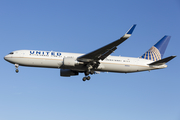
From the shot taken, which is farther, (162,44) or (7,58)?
(162,44)

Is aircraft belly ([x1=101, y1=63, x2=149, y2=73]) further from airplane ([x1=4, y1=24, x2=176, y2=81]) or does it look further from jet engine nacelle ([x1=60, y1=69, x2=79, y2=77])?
jet engine nacelle ([x1=60, y1=69, x2=79, y2=77])

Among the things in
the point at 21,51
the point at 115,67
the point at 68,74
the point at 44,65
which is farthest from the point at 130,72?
the point at 21,51

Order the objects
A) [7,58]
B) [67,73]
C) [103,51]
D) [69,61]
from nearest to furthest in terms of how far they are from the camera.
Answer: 1. [103,51]
2. [69,61]
3. [7,58]
4. [67,73]

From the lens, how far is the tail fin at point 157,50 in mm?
41188

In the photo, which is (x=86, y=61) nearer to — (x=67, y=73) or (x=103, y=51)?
(x=103, y=51)

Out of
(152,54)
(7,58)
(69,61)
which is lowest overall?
(69,61)

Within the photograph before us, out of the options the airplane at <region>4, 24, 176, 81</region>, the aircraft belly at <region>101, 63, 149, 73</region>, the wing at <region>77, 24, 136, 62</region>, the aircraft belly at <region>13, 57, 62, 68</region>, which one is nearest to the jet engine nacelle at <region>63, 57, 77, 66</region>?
the airplane at <region>4, 24, 176, 81</region>

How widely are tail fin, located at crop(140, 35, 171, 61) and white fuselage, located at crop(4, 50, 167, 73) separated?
2590mm

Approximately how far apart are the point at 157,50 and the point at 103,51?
13119 mm

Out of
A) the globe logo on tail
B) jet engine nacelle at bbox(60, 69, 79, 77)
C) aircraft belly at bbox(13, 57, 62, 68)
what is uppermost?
the globe logo on tail

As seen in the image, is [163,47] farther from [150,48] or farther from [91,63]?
[91,63]

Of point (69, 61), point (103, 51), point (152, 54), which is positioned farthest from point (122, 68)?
point (69, 61)

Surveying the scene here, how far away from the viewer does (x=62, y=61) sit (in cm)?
3559

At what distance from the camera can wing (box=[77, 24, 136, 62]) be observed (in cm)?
2980
